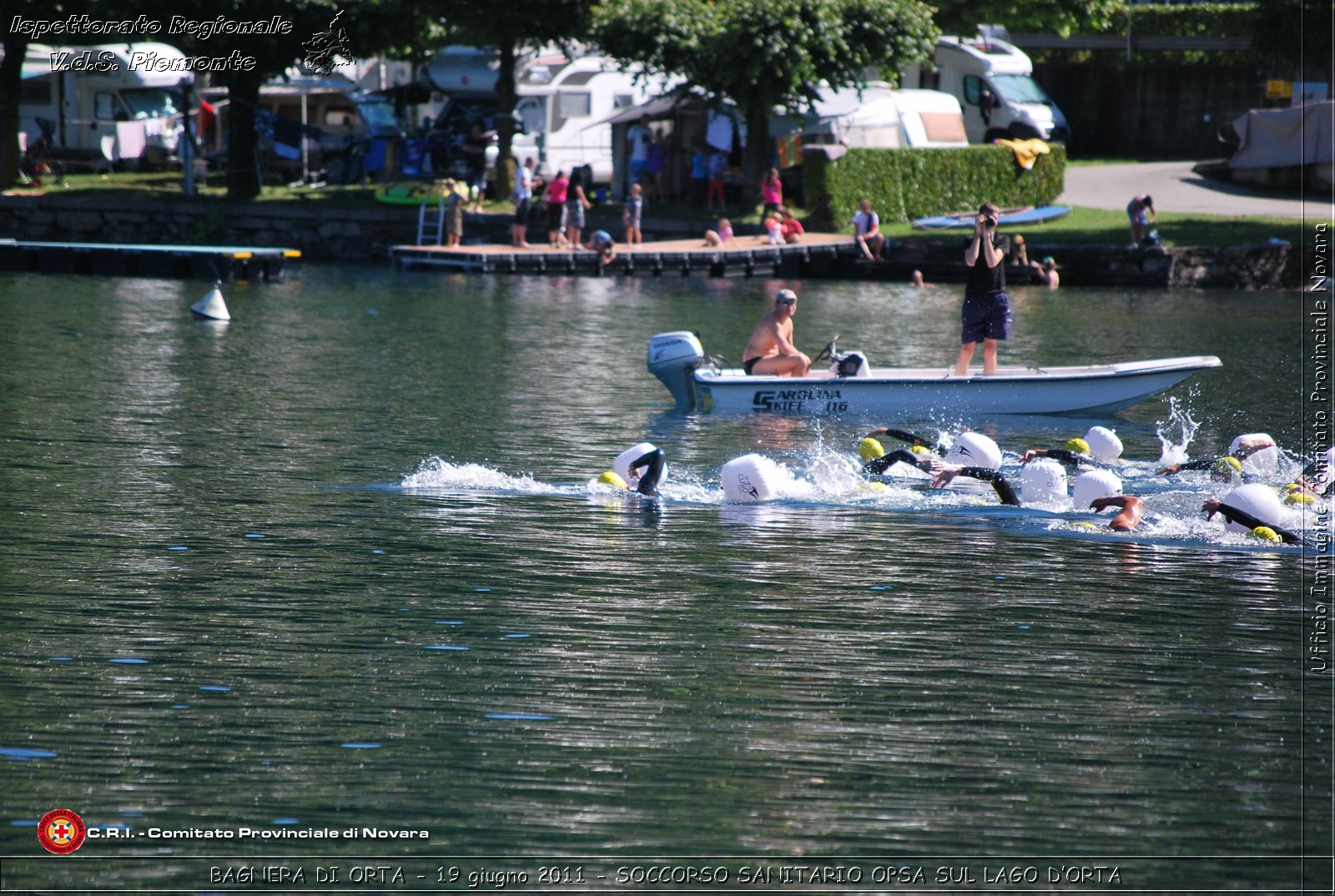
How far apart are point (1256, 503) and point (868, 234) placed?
26463 mm

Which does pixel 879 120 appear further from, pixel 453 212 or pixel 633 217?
pixel 453 212

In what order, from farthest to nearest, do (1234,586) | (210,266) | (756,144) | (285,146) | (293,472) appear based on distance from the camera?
(285,146)
(756,144)
(210,266)
(293,472)
(1234,586)

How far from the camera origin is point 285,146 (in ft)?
156

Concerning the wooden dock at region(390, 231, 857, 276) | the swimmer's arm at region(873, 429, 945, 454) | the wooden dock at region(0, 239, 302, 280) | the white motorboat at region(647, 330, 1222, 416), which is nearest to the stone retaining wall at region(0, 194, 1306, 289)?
the wooden dock at region(390, 231, 857, 276)

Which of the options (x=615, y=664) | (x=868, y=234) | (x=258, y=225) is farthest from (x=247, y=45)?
(x=615, y=664)

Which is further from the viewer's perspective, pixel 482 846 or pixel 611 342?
pixel 611 342

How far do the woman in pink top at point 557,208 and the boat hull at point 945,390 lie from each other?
20.1m

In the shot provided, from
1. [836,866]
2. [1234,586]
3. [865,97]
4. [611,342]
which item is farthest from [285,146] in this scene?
[836,866]

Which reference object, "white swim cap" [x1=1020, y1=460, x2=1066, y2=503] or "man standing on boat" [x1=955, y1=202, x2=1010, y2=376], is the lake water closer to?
"white swim cap" [x1=1020, y1=460, x2=1066, y2=503]

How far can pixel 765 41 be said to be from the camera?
125ft

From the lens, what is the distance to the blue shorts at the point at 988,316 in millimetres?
18656

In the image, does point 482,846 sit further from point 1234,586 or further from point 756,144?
point 756,144

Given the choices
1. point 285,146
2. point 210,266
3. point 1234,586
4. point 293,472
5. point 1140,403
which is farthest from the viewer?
point 285,146

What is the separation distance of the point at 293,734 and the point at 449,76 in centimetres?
4253
